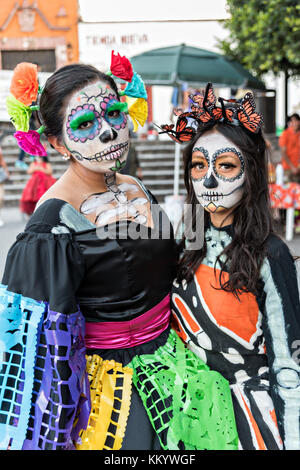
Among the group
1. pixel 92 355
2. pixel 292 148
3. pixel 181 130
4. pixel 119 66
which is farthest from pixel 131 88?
pixel 292 148

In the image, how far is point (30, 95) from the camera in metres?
1.63

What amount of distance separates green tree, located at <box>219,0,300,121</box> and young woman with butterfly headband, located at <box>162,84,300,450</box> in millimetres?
5644

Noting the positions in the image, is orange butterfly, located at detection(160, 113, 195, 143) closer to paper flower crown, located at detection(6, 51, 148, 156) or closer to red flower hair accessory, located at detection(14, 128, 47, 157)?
paper flower crown, located at detection(6, 51, 148, 156)

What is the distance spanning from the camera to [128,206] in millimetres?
1696

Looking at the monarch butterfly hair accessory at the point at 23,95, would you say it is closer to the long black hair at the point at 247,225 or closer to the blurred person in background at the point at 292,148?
the long black hair at the point at 247,225

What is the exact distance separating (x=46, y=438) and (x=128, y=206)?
771 millimetres

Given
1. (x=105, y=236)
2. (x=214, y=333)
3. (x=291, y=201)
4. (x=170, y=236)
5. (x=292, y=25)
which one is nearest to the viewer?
(x=105, y=236)

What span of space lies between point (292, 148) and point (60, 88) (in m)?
6.32

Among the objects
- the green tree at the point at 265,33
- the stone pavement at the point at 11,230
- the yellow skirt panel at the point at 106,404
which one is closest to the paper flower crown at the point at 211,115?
the yellow skirt panel at the point at 106,404

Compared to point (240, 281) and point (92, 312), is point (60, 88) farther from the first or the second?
point (240, 281)

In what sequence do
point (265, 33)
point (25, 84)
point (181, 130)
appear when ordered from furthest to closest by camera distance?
point (265, 33) → point (181, 130) → point (25, 84)

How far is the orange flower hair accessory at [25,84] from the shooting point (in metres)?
1.62
